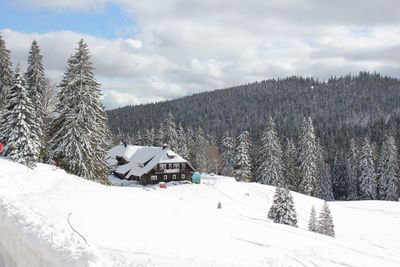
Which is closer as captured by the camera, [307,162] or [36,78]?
[36,78]

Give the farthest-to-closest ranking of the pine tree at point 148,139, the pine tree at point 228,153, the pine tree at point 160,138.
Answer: the pine tree at point 148,139
the pine tree at point 228,153
the pine tree at point 160,138

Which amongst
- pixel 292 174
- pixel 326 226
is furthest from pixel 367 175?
pixel 326 226

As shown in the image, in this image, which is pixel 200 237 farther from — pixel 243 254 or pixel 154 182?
pixel 154 182

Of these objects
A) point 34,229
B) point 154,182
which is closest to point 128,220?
point 34,229

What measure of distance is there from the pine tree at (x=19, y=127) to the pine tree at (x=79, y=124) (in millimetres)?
2383

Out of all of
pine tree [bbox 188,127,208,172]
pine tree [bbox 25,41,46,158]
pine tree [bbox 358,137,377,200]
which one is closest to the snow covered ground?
pine tree [bbox 25,41,46,158]

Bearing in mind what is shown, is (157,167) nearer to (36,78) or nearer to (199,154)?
(199,154)

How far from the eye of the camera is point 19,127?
105 ft

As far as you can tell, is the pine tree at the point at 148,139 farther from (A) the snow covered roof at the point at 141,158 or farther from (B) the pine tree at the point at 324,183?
(B) the pine tree at the point at 324,183

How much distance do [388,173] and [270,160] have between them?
24166 millimetres

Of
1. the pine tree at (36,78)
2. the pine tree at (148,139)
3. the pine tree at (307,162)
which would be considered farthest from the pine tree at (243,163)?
the pine tree at (36,78)

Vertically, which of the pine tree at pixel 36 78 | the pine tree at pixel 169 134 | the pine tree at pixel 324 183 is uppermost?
the pine tree at pixel 36 78

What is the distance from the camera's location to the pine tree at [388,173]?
251ft

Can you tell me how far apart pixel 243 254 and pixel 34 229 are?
8.47 metres
